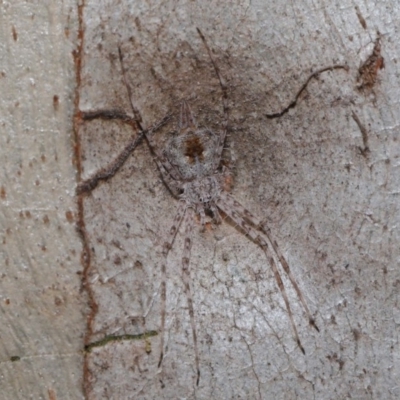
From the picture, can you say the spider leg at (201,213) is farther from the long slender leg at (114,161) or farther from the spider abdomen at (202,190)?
the long slender leg at (114,161)

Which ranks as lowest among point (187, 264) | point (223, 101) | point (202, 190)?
point (187, 264)

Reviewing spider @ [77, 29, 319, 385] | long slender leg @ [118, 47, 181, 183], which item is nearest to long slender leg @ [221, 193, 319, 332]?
spider @ [77, 29, 319, 385]

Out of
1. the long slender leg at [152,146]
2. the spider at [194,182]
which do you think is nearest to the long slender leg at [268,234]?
the spider at [194,182]

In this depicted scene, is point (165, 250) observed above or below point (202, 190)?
below

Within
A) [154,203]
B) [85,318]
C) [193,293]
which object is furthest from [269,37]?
[85,318]

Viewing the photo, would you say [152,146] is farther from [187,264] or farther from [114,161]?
[187,264]

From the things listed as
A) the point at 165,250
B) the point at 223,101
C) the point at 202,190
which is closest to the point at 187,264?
the point at 165,250

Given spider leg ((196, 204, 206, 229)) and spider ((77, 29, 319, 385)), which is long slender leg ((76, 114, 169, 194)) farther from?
spider leg ((196, 204, 206, 229))
